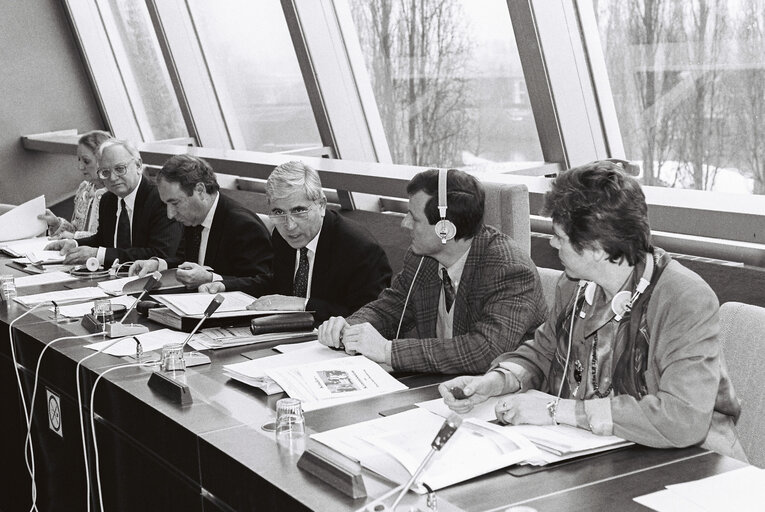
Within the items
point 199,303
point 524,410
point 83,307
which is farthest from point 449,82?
point 524,410

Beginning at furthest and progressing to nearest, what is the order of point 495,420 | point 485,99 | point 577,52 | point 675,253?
point 485,99, point 577,52, point 675,253, point 495,420

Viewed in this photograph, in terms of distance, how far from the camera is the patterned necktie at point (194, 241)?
406 cm

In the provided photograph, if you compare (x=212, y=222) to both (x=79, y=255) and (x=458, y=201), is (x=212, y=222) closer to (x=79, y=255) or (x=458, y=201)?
(x=79, y=255)

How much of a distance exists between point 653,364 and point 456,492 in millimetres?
573

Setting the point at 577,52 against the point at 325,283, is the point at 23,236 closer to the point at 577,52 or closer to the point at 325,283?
the point at 325,283

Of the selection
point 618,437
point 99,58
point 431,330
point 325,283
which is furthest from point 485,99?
point 99,58

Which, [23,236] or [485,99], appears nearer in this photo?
[485,99]

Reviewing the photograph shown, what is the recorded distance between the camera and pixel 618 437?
1815mm

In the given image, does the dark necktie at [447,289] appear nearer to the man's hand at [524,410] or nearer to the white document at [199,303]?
the white document at [199,303]

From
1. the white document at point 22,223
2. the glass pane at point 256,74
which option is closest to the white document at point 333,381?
the white document at point 22,223

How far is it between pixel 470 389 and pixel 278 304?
1.13m

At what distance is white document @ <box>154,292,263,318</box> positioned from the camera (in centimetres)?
292

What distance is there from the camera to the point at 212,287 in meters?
3.43

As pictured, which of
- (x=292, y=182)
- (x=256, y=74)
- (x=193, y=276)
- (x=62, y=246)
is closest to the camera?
(x=292, y=182)
